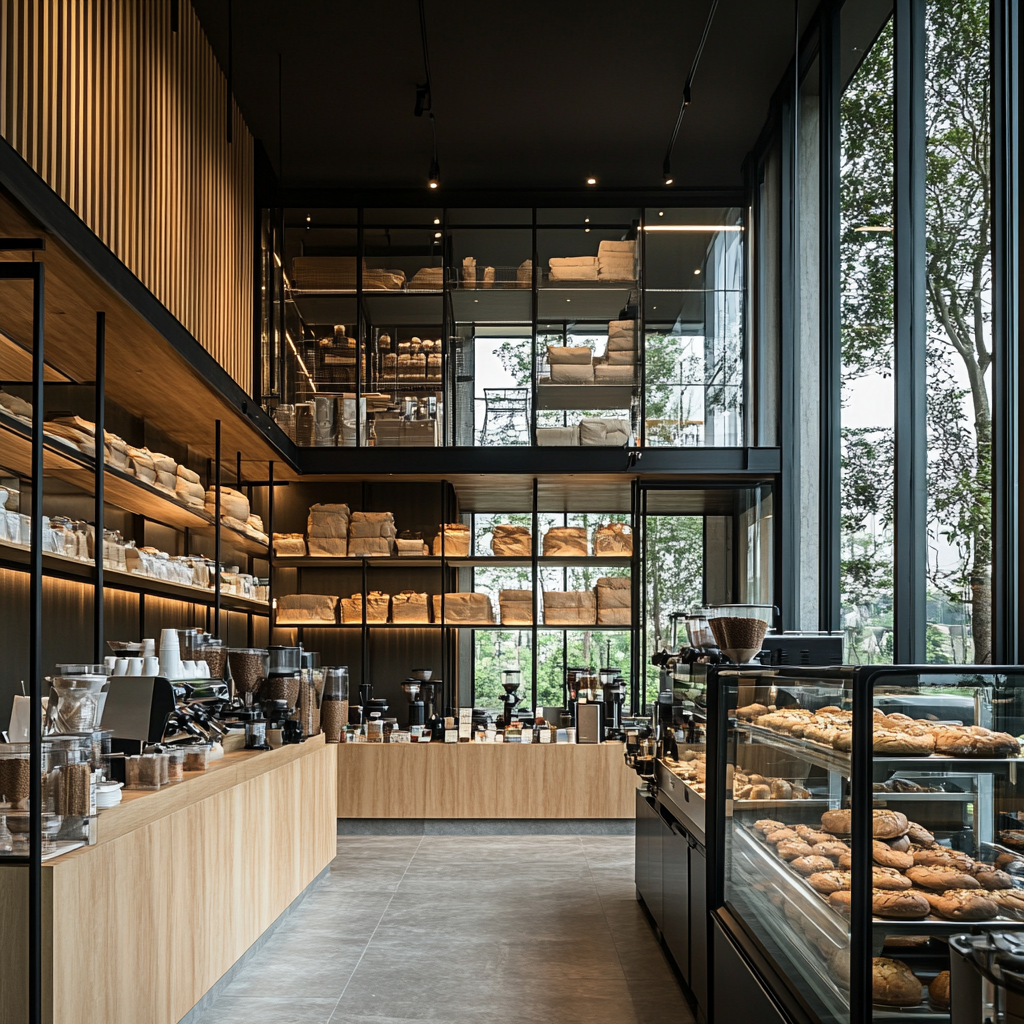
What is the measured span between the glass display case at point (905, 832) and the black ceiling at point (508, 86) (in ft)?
18.7

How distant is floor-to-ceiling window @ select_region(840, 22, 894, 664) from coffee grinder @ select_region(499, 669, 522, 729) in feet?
11.0


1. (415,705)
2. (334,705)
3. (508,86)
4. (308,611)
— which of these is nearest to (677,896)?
(334,705)

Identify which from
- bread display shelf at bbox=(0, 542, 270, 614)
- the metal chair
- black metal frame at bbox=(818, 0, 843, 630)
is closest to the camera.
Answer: bread display shelf at bbox=(0, 542, 270, 614)

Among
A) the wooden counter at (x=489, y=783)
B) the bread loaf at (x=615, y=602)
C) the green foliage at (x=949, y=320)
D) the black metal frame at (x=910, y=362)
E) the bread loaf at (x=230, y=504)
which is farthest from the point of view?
the bread loaf at (x=615, y=602)

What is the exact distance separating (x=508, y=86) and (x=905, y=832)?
6787 mm

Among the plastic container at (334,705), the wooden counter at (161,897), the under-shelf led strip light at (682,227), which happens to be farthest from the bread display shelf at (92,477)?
the under-shelf led strip light at (682,227)

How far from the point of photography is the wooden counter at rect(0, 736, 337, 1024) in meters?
2.73

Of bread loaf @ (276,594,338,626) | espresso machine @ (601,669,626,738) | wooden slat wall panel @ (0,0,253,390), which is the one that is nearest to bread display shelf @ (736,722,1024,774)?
wooden slat wall panel @ (0,0,253,390)

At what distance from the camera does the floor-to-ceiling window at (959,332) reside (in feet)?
14.1

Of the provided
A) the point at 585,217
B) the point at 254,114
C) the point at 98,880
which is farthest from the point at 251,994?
the point at 585,217

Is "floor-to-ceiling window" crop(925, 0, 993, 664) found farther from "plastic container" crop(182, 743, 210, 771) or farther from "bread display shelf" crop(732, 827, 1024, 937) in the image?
"plastic container" crop(182, 743, 210, 771)

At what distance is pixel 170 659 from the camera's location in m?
4.48

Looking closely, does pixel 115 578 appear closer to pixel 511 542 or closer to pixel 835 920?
pixel 511 542

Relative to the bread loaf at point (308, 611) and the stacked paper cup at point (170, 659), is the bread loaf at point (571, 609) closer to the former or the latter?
the bread loaf at point (308, 611)
